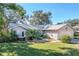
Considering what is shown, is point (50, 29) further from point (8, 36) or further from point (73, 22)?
point (8, 36)

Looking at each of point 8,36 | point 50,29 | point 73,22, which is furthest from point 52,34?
point 8,36

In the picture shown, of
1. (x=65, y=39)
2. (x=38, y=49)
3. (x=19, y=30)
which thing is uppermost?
(x=19, y=30)

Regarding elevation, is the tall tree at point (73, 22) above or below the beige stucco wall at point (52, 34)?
above

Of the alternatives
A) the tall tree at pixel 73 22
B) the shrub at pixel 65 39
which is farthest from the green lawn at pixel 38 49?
the tall tree at pixel 73 22

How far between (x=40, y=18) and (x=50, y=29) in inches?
6.9

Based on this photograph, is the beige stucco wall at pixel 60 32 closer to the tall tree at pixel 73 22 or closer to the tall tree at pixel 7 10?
the tall tree at pixel 73 22

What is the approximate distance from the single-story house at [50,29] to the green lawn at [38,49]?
4.5 inches

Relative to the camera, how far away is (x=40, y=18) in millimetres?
3170

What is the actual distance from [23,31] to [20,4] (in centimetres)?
32

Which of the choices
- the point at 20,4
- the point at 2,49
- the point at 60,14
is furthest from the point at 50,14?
the point at 2,49

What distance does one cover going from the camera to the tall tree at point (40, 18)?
3.13 m

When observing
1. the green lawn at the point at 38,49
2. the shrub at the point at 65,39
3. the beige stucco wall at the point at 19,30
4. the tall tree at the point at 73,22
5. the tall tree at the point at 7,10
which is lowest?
the green lawn at the point at 38,49

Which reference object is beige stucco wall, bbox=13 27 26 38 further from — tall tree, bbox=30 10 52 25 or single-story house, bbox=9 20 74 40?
tall tree, bbox=30 10 52 25

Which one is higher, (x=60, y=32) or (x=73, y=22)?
(x=73, y=22)
